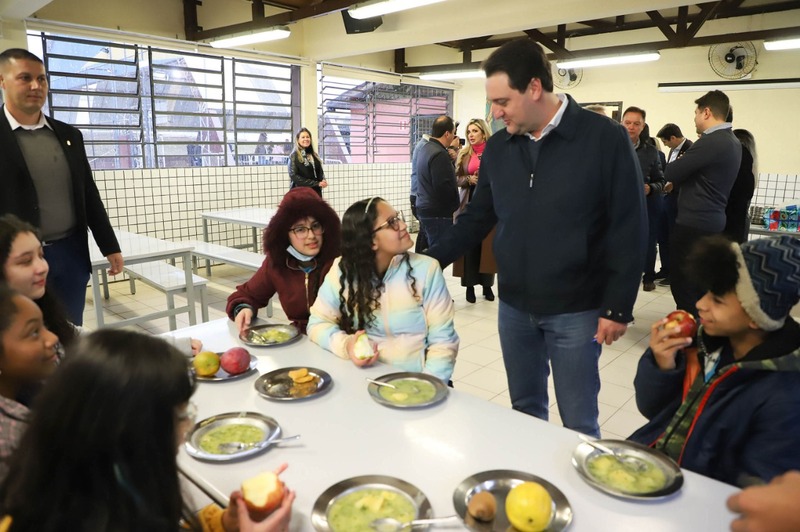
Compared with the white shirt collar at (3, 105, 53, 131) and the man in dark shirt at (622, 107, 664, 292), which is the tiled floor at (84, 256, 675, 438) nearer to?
the man in dark shirt at (622, 107, 664, 292)

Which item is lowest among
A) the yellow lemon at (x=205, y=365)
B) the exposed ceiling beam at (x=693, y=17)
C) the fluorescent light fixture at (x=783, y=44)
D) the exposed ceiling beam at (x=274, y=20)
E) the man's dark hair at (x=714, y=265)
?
the yellow lemon at (x=205, y=365)

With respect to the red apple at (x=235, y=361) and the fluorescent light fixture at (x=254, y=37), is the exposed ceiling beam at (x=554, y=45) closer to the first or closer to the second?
the fluorescent light fixture at (x=254, y=37)

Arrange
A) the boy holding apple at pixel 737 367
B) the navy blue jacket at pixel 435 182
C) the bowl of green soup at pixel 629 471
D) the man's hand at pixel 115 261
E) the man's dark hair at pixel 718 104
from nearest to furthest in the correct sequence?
the bowl of green soup at pixel 629 471 < the boy holding apple at pixel 737 367 < the man's hand at pixel 115 261 < the man's dark hair at pixel 718 104 < the navy blue jacket at pixel 435 182

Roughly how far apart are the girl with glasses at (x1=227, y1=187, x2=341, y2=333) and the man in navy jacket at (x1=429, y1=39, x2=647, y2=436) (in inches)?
31.0

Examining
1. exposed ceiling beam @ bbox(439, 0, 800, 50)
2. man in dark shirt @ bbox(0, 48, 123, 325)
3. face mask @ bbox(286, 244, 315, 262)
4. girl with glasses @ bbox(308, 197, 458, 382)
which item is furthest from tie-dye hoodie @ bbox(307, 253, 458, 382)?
exposed ceiling beam @ bbox(439, 0, 800, 50)

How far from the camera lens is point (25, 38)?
4.85 m

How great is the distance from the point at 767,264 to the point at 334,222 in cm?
165

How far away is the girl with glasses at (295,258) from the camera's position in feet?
7.59

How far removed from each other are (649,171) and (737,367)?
14.4 feet

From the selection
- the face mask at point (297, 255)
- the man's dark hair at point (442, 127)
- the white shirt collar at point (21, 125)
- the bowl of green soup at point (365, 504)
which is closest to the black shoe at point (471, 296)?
the man's dark hair at point (442, 127)

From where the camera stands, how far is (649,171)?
5191 millimetres

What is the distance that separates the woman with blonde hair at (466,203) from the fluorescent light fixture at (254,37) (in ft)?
7.17

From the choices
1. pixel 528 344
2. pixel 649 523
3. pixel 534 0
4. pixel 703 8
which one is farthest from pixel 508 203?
pixel 703 8

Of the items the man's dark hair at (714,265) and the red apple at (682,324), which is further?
the red apple at (682,324)
